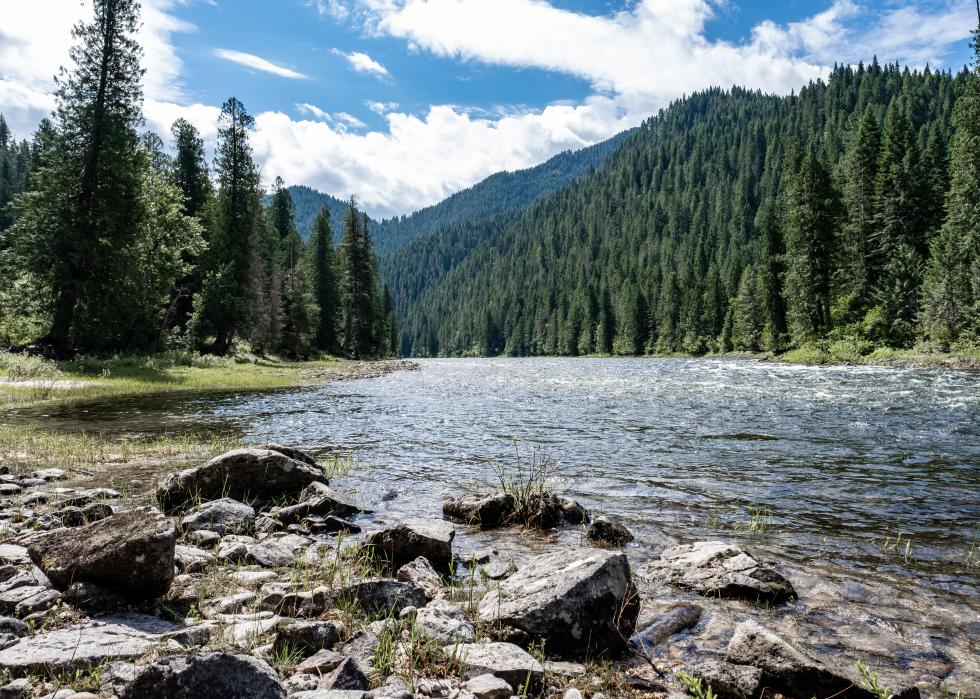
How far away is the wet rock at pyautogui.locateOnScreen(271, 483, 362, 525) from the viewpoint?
9.61 m

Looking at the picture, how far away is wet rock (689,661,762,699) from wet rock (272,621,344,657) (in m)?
3.11

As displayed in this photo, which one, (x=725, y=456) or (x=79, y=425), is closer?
(x=725, y=456)

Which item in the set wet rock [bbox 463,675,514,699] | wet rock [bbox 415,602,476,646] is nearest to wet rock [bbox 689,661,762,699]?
wet rock [bbox 463,675,514,699]

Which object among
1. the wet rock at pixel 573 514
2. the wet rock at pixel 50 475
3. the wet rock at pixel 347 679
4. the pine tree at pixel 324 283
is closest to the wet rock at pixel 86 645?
the wet rock at pixel 347 679

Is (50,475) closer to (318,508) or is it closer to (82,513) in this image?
(82,513)

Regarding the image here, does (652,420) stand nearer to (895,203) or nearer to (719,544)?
(719,544)

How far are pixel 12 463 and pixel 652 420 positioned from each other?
18678mm

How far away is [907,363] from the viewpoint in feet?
150

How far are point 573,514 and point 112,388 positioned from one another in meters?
27.6

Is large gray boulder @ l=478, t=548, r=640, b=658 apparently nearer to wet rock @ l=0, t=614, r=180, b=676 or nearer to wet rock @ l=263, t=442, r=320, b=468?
wet rock @ l=0, t=614, r=180, b=676

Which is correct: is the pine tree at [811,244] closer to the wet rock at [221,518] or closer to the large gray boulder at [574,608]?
the large gray boulder at [574,608]

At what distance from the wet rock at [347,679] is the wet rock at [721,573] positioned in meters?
4.33

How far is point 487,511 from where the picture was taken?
9.74 m

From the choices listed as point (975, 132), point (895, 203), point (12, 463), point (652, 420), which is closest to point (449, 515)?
point (12, 463)
